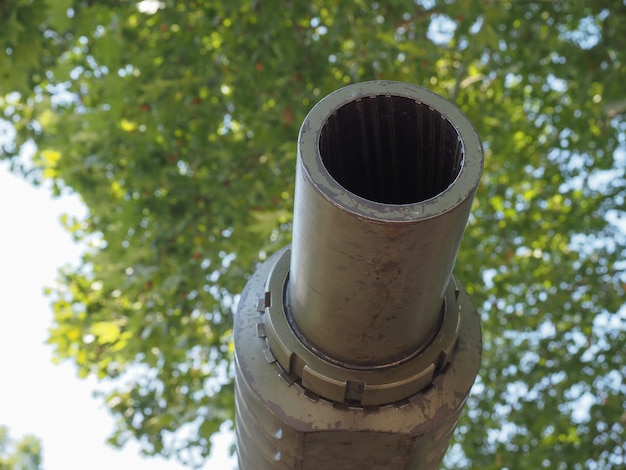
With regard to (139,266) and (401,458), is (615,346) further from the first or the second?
(401,458)

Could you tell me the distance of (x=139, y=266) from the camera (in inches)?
191

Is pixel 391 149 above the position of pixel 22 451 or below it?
above

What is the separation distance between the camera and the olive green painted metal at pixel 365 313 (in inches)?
39.8

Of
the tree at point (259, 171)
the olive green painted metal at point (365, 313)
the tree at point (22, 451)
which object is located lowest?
the tree at point (22, 451)

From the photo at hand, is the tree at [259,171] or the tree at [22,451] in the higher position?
the tree at [259,171]

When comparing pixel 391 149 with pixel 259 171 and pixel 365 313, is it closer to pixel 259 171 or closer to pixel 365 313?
pixel 365 313

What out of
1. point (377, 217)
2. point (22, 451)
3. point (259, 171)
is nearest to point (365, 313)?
point (377, 217)

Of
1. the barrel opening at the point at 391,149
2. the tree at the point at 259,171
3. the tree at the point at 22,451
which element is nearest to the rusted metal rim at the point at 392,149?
the barrel opening at the point at 391,149

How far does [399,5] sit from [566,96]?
8.95ft

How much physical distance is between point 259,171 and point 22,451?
29.8 metres

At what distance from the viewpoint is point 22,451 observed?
30438 millimetres

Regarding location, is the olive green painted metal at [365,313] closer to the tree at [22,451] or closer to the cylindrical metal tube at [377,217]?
the cylindrical metal tube at [377,217]

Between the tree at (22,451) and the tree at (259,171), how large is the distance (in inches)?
1052

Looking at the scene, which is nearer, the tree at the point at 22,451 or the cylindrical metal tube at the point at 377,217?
the cylindrical metal tube at the point at 377,217
